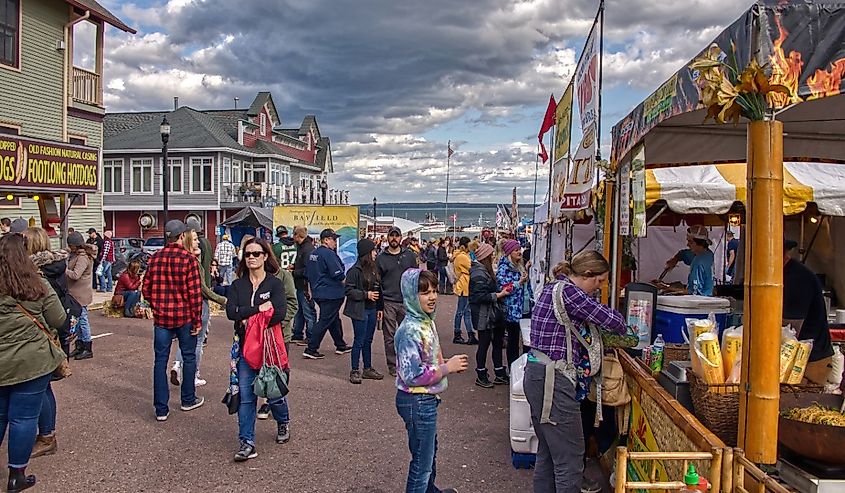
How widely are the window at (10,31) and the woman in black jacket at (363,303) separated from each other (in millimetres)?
14528

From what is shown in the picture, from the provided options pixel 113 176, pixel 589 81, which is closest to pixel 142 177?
pixel 113 176

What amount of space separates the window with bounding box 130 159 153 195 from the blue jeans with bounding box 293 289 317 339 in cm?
3110

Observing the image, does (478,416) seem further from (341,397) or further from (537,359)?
(537,359)

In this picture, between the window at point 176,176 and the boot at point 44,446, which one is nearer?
the boot at point 44,446

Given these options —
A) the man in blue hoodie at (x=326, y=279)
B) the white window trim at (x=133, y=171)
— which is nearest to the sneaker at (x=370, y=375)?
the man in blue hoodie at (x=326, y=279)

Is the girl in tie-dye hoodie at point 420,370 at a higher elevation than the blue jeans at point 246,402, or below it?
higher

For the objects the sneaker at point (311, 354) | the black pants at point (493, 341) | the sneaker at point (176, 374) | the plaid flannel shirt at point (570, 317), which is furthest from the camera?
the sneaker at point (311, 354)

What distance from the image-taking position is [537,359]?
409cm

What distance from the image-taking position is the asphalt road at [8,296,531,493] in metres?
5.37

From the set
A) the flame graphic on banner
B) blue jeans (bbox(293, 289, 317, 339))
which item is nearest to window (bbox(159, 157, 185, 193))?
blue jeans (bbox(293, 289, 317, 339))

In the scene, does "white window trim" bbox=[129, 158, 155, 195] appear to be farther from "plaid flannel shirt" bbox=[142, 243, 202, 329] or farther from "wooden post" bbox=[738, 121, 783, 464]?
"wooden post" bbox=[738, 121, 783, 464]

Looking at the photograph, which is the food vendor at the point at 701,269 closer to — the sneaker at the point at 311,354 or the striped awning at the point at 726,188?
the striped awning at the point at 726,188

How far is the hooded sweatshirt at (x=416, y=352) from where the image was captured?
4.19m

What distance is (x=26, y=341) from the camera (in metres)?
4.79
